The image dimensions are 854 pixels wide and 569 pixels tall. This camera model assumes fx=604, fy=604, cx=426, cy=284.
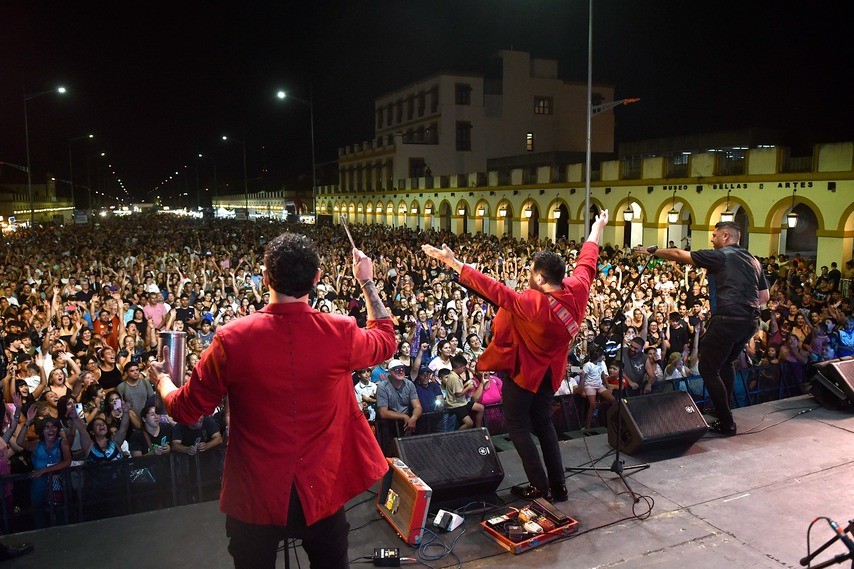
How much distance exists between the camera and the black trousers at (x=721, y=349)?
5.16m

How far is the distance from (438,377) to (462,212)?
30.8 meters

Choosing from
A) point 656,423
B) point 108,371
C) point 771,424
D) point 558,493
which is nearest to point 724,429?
point 771,424

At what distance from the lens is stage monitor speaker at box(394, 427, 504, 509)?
13.5 feet

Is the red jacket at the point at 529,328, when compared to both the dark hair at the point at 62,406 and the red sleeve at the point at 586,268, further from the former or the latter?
the dark hair at the point at 62,406

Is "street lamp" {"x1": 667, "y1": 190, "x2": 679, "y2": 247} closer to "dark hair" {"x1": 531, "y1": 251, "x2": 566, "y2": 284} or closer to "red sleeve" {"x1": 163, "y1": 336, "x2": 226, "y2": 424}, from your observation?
"dark hair" {"x1": 531, "y1": 251, "x2": 566, "y2": 284}

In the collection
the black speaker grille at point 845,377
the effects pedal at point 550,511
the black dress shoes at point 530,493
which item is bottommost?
the black dress shoes at point 530,493

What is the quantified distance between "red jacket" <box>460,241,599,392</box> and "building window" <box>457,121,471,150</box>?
147 feet

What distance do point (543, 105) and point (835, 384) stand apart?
45.6 metres

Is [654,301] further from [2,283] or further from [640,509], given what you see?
[2,283]

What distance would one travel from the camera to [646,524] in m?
3.91

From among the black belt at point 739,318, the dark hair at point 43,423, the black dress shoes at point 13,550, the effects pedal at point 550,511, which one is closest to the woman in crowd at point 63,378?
the dark hair at point 43,423

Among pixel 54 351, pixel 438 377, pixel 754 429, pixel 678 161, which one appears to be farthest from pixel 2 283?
pixel 678 161

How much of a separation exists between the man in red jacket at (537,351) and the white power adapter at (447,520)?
0.63 meters

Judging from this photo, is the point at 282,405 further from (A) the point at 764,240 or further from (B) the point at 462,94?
(B) the point at 462,94
